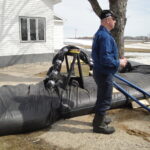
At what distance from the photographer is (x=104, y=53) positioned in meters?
3.53

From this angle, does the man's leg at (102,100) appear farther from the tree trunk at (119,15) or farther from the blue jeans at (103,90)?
the tree trunk at (119,15)

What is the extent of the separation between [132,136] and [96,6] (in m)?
6.25

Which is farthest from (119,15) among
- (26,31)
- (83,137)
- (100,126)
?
(26,31)

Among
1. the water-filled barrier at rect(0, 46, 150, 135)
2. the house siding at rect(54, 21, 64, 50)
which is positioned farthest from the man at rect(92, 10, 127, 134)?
the house siding at rect(54, 21, 64, 50)

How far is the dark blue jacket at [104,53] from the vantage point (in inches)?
139

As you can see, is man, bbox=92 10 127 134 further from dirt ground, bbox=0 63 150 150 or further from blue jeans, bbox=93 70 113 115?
dirt ground, bbox=0 63 150 150

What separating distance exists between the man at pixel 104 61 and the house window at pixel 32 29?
10.5m

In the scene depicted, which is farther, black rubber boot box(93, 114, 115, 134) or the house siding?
the house siding

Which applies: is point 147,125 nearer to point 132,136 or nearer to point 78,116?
point 132,136

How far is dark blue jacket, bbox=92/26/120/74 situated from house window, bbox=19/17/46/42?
1057 centimetres

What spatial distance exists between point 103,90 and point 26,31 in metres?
10.8

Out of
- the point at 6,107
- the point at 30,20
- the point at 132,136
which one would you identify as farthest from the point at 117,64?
the point at 30,20

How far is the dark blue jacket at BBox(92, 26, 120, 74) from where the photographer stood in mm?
3537

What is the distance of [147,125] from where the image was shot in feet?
14.6
